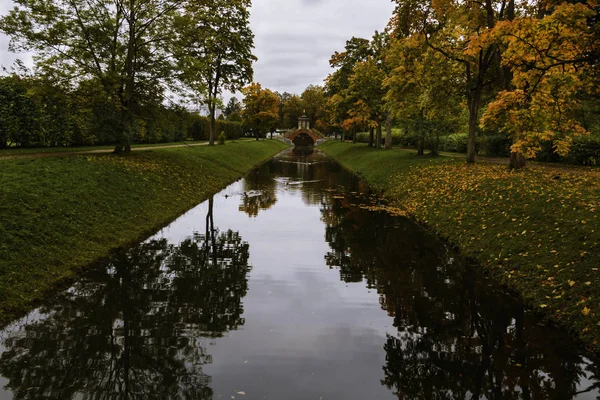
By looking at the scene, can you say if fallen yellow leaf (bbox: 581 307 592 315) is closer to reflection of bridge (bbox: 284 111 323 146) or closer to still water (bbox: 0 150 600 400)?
still water (bbox: 0 150 600 400)

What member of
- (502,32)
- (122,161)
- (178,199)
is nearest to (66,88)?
(122,161)

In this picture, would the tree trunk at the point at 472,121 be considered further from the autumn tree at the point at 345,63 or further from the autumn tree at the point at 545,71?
the autumn tree at the point at 345,63

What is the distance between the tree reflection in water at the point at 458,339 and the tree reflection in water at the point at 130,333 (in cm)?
302

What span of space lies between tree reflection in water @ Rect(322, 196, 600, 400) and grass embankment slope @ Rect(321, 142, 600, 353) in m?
0.55

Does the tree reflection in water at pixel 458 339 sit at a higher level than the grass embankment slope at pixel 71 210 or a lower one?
lower

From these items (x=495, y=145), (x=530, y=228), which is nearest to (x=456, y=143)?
(x=495, y=145)

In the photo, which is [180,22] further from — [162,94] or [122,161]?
[122,161]

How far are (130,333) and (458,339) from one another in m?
5.71

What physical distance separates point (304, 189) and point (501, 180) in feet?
40.2

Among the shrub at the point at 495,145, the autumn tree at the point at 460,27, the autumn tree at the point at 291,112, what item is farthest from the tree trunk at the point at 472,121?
the autumn tree at the point at 291,112

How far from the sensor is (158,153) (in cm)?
2462

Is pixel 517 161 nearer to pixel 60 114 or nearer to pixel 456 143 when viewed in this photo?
pixel 456 143

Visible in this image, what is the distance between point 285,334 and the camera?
7082 mm

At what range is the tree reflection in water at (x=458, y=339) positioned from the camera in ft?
18.7
